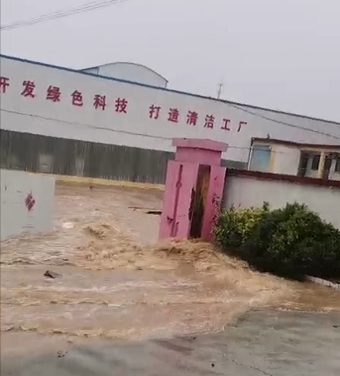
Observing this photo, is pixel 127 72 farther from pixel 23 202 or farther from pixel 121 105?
pixel 23 202

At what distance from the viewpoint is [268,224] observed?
449 cm

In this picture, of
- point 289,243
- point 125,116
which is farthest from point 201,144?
point 289,243

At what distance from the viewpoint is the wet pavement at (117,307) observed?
4.13 feet

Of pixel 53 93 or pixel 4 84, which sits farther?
pixel 53 93

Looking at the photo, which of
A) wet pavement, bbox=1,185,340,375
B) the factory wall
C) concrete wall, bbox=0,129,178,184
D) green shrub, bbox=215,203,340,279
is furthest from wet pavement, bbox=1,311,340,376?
the factory wall

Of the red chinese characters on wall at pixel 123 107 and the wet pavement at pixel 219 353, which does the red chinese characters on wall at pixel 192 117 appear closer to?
the red chinese characters on wall at pixel 123 107

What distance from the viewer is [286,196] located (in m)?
4.76

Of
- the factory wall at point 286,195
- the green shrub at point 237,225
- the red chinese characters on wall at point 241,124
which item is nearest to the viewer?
the red chinese characters on wall at point 241,124

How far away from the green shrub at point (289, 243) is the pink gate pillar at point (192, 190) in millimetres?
360

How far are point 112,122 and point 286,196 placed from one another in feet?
11.8

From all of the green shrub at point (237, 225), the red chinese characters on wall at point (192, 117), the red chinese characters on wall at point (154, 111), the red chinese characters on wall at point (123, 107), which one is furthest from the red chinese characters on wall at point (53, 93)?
the green shrub at point (237, 225)

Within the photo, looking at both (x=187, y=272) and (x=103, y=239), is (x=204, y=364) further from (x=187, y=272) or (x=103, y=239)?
(x=187, y=272)

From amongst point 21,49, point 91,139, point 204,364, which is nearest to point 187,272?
point 204,364

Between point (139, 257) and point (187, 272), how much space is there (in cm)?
108
